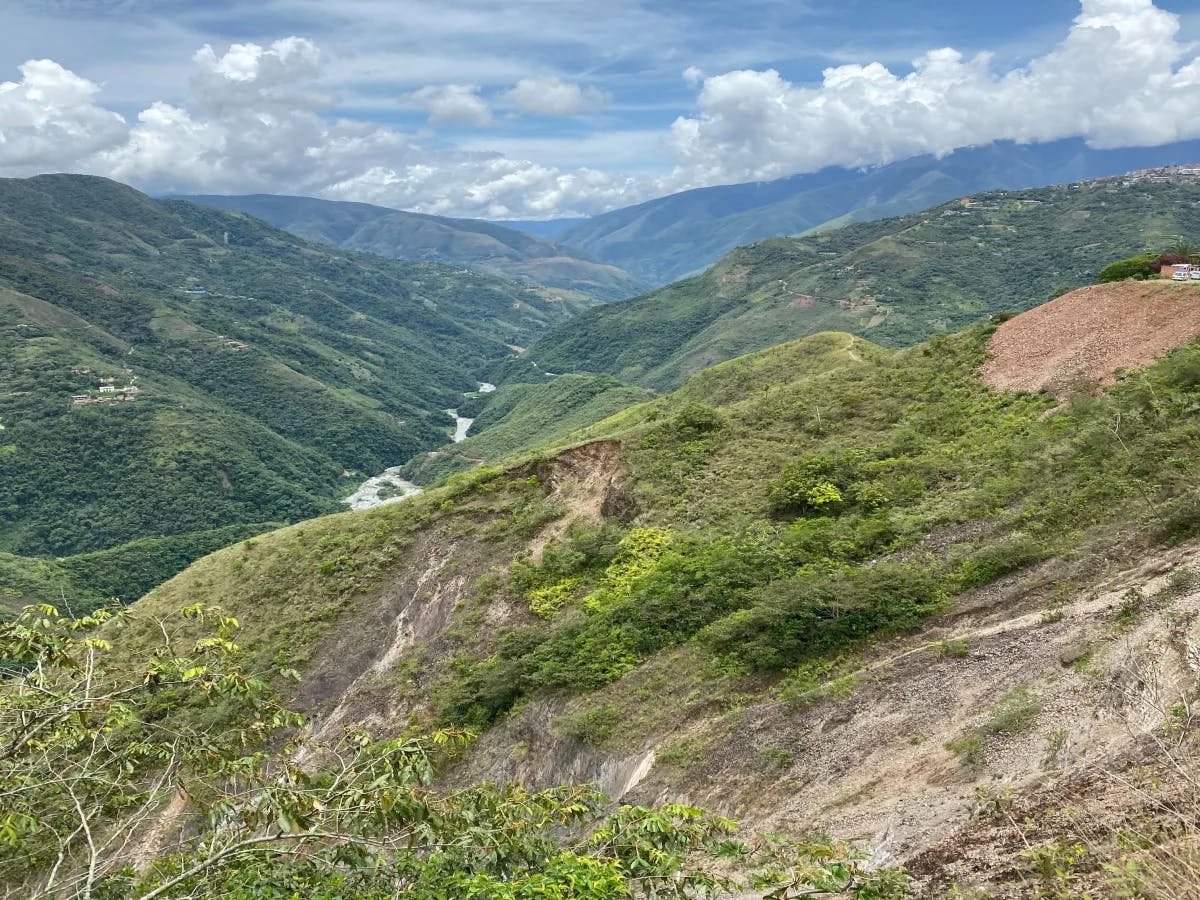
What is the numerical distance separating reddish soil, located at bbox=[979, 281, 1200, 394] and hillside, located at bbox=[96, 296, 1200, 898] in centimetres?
102

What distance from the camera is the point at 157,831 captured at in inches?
903

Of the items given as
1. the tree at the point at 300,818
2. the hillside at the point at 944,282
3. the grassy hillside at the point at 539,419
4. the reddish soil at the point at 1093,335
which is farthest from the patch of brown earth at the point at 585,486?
the hillside at the point at 944,282

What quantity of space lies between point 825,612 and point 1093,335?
63.1ft

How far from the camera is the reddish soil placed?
24.7 meters

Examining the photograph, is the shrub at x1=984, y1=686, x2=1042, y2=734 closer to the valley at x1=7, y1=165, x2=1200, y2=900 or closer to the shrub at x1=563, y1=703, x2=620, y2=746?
the valley at x1=7, y1=165, x2=1200, y2=900

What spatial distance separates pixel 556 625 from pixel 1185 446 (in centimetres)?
1811

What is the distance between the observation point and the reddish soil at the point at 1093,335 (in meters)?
24.7

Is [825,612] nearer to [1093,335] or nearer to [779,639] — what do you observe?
[779,639]

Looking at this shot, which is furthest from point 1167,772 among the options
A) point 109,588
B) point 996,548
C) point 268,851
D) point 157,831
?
point 109,588

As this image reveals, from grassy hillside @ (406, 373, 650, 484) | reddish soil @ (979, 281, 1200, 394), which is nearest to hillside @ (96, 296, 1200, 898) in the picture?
reddish soil @ (979, 281, 1200, 394)

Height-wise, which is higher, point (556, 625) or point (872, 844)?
point (872, 844)

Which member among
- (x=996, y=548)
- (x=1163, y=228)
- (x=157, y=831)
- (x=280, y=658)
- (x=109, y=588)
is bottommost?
(x=109, y=588)

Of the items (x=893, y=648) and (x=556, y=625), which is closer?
(x=893, y=648)

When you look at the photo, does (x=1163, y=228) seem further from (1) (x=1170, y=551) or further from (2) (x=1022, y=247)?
(1) (x=1170, y=551)
